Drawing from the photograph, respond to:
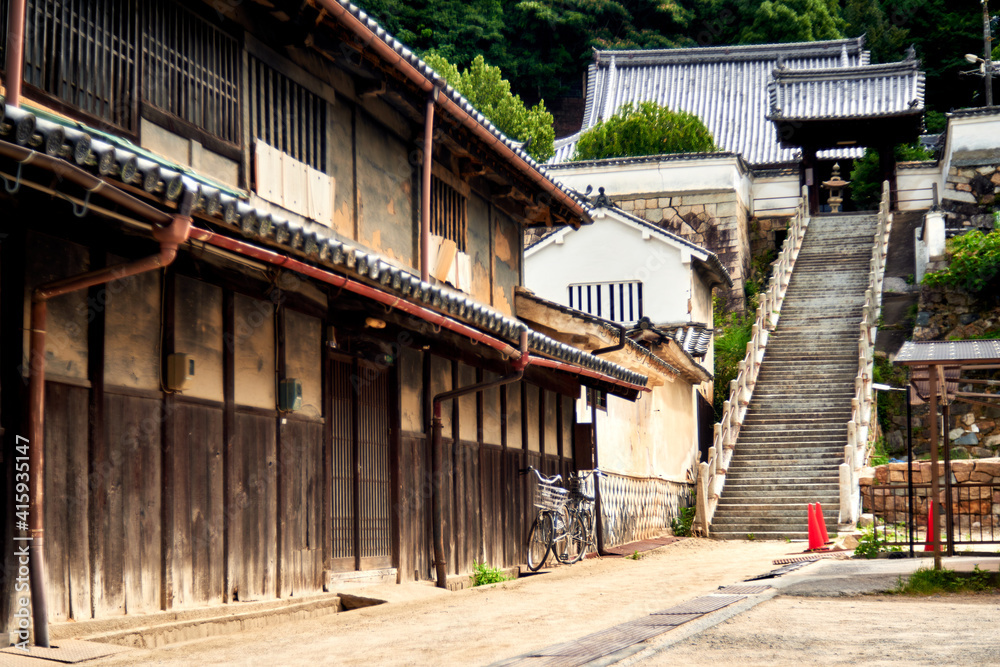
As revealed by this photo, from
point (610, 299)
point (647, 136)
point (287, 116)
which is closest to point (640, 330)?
point (610, 299)

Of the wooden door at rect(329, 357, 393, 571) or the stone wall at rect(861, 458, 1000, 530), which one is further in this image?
the stone wall at rect(861, 458, 1000, 530)

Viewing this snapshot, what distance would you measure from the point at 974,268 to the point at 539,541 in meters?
20.4

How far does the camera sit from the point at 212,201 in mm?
7145

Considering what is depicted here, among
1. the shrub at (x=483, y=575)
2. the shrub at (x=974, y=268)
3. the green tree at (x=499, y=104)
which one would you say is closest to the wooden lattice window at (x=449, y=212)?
the shrub at (x=483, y=575)

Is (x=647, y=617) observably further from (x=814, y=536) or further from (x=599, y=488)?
(x=814, y=536)

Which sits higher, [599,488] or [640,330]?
[640,330]

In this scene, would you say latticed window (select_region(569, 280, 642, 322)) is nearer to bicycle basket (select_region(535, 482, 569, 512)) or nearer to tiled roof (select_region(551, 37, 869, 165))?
bicycle basket (select_region(535, 482, 569, 512))

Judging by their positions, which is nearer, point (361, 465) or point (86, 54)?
point (86, 54)

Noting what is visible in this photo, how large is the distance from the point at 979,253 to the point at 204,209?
2914cm

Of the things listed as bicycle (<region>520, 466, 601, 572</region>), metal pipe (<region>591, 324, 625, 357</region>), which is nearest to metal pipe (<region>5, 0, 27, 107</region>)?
bicycle (<region>520, 466, 601, 572</region>)

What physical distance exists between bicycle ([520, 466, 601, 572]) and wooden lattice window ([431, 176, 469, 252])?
147 inches

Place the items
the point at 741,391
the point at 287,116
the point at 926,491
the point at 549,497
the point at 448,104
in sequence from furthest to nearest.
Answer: the point at 741,391, the point at 926,491, the point at 549,497, the point at 448,104, the point at 287,116

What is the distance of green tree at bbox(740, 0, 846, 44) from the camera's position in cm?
5256

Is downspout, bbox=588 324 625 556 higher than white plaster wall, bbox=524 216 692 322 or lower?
lower
